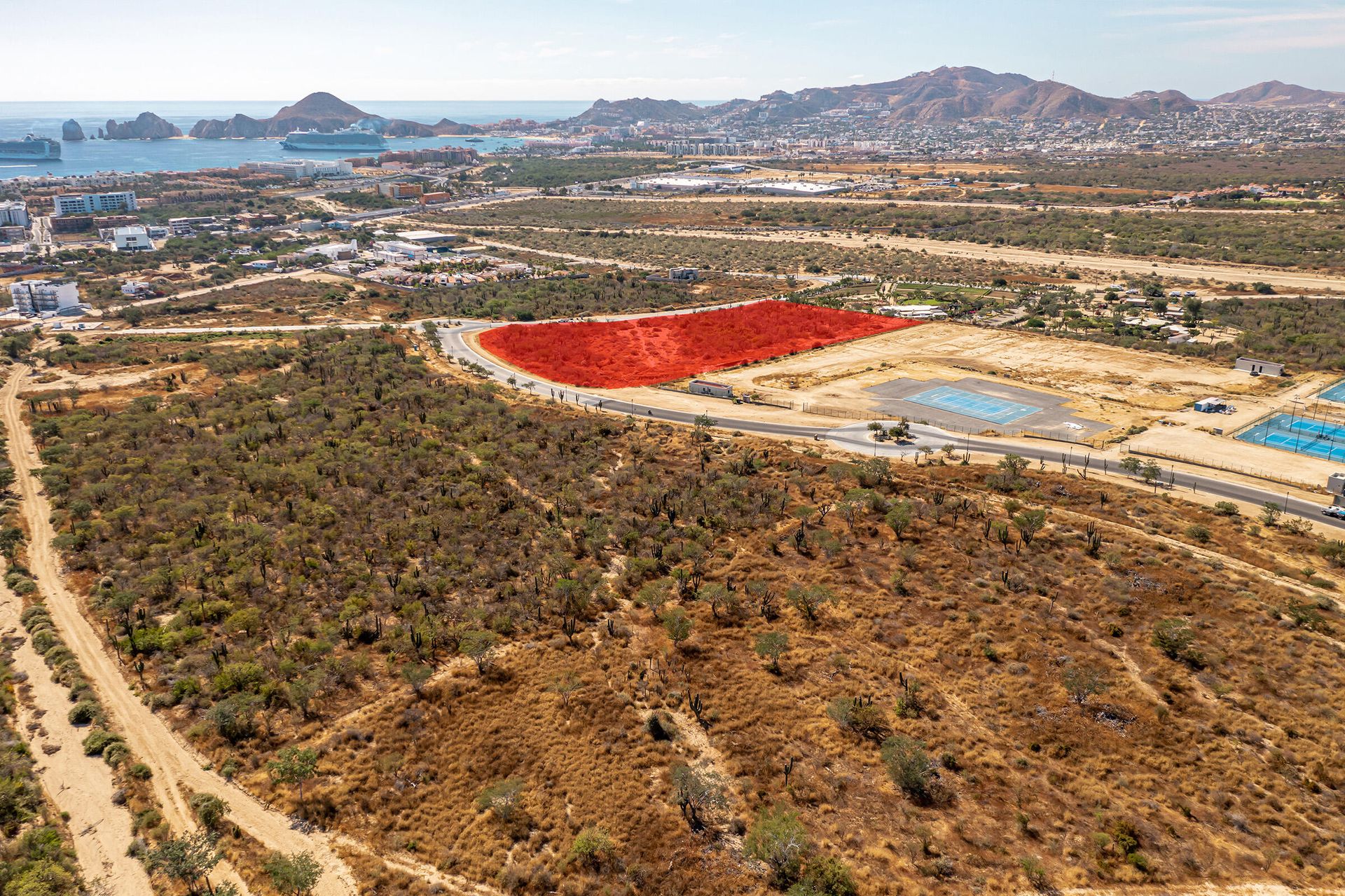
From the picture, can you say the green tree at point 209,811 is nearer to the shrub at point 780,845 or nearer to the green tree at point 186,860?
the green tree at point 186,860

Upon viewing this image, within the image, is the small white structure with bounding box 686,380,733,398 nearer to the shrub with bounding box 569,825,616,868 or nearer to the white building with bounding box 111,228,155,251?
the shrub with bounding box 569,825,616,868

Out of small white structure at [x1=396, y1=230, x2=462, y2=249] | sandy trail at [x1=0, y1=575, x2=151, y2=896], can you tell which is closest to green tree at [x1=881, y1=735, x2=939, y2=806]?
sandy trail at [x1=0, y1=575, x2=151, y2=896]

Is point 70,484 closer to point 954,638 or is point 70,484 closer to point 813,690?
point 813,690

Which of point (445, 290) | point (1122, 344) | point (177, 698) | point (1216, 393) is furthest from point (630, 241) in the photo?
point (177, 698)

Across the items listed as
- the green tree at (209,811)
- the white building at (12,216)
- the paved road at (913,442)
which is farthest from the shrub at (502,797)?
the white building at (12,216)

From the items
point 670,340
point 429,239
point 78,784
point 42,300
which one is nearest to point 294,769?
point 78,784

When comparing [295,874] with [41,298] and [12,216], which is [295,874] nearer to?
[41,298]
